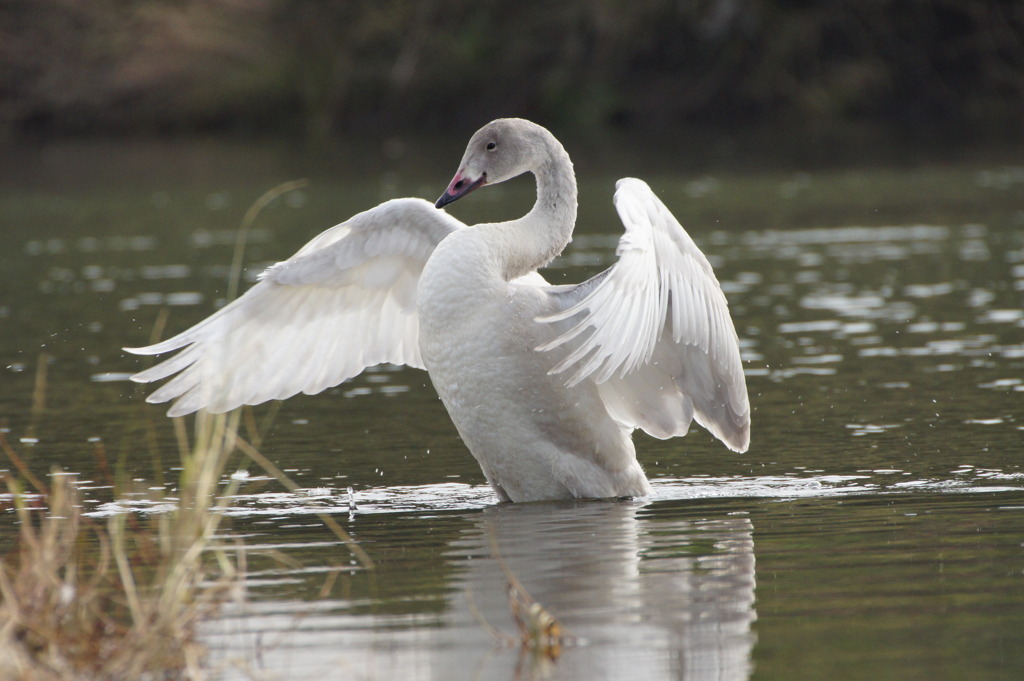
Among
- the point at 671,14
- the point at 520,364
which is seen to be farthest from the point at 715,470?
the point at 671,14

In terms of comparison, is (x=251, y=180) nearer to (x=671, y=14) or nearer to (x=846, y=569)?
(x=671, y=14)

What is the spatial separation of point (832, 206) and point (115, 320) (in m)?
10.1

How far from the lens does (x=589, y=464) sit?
24.3 ft

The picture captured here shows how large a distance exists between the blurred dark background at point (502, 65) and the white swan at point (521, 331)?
958 inches

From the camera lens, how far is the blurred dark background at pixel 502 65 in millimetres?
33000

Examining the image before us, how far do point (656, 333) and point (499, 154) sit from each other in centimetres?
208

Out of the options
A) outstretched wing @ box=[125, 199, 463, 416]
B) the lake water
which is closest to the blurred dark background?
the lake water

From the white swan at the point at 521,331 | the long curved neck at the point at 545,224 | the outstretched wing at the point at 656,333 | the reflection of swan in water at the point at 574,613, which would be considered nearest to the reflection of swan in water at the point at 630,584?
the reflection of swan in water at the point at 574,613

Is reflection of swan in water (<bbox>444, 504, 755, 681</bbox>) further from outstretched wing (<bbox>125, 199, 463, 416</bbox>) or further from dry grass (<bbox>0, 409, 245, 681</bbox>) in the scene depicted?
outstretched wing (<bbox>125, 199, 463, 416</bbox>)

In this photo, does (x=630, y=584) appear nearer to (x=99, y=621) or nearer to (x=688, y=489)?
(x=99, y=621)

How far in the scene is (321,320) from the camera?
856cm

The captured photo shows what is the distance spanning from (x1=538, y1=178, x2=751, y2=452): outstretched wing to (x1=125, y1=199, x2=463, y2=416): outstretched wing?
124 cm

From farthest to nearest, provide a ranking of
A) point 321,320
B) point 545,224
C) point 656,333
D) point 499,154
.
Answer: point 321,320 → point 499,154 → point 545,224 → point 656,333

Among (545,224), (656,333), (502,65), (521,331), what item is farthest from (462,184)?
(502,65)
